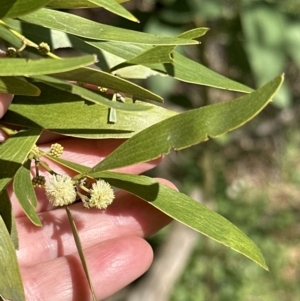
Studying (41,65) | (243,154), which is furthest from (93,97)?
(243,154)

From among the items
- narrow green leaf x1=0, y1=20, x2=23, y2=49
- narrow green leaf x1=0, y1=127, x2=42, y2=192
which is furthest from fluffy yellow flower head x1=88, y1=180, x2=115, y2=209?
narrow green leaf x1=0, y1=20, x2=23, y2=49

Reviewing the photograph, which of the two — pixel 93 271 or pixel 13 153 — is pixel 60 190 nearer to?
pixel 13 153

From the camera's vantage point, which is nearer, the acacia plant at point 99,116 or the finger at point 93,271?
the acacia plant at point 99,116

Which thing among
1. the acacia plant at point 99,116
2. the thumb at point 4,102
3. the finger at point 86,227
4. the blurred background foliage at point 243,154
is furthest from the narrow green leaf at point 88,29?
the blurred background foliage at point 243,154

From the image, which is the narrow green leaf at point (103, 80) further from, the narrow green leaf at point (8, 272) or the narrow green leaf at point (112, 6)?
the narrow green leaf at point (8, 272)

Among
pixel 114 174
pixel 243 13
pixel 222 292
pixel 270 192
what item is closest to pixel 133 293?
pixel 222 292

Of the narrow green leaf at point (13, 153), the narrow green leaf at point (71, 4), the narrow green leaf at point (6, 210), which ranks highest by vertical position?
the narrow green leaf at point (71, 4)

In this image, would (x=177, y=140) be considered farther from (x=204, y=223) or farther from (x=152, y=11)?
(x=152, y=11)

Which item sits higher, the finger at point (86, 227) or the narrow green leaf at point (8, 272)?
the narrow green leaf at point (8, 272)

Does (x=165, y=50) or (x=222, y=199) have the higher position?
(x=165, y=50)
